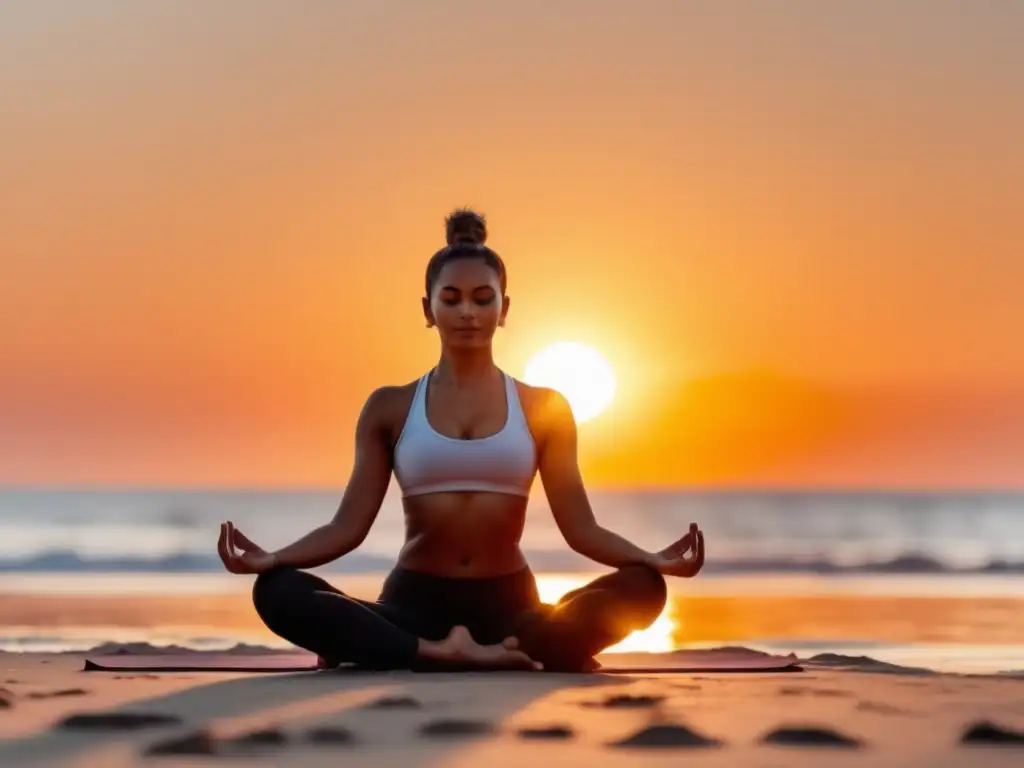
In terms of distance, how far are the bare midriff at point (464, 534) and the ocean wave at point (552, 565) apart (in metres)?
13.1

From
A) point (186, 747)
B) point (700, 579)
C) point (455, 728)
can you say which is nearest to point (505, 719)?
point (455, 728)

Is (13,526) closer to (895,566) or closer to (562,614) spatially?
(895,566)

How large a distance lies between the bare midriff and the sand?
1.74 feet

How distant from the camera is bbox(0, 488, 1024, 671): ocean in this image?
9531mm

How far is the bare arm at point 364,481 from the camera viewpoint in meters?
6.48

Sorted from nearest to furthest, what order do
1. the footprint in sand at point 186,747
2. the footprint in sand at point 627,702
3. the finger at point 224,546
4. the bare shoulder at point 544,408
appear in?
the footprint in sand at point 186,747 → the footprint in sand at point 627,702 → the finger at point 224,546 → the bare shoulder at point 544,408

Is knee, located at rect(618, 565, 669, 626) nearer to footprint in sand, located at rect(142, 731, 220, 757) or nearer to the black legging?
the black legging

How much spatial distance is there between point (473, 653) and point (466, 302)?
4.69ft

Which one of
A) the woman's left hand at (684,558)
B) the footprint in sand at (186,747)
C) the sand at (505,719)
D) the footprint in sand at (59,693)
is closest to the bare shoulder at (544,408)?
the woman's left hand at (684,558)

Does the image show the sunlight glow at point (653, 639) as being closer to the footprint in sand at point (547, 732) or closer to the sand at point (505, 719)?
the sand at point (505, 719)

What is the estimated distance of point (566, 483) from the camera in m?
6.56

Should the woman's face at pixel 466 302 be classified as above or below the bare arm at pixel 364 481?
above

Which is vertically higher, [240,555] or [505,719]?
[240,555]

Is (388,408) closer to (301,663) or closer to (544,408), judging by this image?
(544,408)
